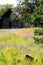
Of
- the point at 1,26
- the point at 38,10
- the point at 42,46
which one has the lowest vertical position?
the point at 1,26

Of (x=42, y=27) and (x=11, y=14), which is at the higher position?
(x=42, y=27)

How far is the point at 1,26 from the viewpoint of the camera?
74.4 meters

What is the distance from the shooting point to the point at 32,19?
53.2ft

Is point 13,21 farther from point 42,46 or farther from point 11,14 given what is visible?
point 42,46

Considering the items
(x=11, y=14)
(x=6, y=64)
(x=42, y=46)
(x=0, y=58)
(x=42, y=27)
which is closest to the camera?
(x=6, y=64)

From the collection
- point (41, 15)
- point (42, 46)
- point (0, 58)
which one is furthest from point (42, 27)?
point (0, 58)

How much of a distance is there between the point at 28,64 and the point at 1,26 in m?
65.0

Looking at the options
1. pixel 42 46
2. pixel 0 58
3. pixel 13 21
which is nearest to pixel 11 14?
pixel 13 21

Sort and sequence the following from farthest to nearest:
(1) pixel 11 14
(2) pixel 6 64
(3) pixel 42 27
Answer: (1) pixel 11 14
(3) pixel 42 27
(2) pixel 6 64

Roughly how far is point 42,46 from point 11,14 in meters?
55.6

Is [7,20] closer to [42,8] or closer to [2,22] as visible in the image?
[2,22]

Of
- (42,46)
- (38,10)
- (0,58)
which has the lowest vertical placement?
(42,46)

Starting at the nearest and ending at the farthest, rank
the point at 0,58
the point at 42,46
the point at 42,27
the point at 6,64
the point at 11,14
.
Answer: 1. the point at 6,64
2. the point at 0,58
3. the point at 42,27
4. the point at 42,46
5. the point at 11,14

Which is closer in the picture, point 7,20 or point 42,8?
point 42,8
